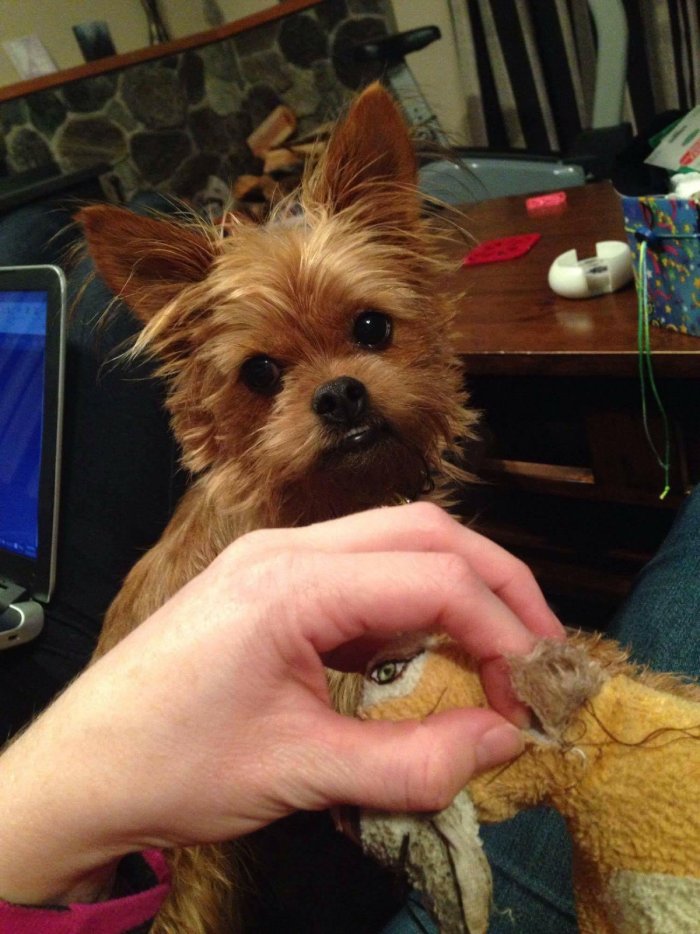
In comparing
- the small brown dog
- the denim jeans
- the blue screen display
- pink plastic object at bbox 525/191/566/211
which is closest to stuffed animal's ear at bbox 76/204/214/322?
the small brown dog

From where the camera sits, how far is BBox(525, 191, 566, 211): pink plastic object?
1.80m

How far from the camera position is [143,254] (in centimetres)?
105

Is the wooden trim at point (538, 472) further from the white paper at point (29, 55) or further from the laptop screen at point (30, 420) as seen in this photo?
the white paper at point (29, 55)

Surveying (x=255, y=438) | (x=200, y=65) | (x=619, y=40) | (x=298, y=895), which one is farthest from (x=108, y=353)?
(x=200, y=65)

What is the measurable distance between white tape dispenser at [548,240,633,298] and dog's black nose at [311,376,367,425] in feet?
1.63

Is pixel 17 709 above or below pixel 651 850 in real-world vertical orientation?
below

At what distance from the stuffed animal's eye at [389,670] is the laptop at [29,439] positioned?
754 mm

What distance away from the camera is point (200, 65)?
4.67 meters

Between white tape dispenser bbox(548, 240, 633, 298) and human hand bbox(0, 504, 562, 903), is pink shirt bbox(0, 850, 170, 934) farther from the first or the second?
white tape dispenser bbox(548, 240, 633, 298)

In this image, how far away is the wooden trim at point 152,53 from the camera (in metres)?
4.04

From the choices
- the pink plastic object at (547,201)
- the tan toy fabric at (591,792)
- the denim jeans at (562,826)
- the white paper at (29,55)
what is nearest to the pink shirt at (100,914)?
the tan toy fabric at (591,792)

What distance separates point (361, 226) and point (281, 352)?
27 centimetres

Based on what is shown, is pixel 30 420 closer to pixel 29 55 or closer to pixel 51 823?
pixel 51 823

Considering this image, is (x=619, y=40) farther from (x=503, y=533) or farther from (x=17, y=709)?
(x=17, y=709)
